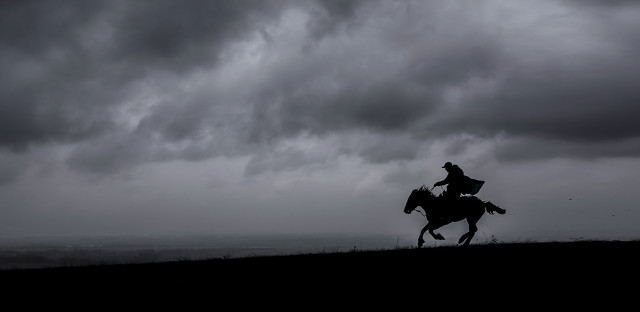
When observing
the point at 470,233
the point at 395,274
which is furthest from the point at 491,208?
the point at 395,274

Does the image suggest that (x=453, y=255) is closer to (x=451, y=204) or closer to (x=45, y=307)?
(x=451, y=204)

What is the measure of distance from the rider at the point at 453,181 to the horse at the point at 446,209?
0.56 ft

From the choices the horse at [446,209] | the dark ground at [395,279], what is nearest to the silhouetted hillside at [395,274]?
the dark ground at [395,279]

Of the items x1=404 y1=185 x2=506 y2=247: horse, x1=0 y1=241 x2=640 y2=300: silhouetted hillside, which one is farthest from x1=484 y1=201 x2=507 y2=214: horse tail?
x1=0 y1=241 x2=640 y2=300: silhouetted hillside

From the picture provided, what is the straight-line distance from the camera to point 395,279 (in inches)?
442

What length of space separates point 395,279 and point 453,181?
27.5 feet

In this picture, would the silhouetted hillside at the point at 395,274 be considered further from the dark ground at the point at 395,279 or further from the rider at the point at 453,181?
the rider at the point at 453,181

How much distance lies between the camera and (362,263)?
1381 centimetres

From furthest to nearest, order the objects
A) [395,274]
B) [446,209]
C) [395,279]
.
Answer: [446,209]
[395,274]
[395,279]

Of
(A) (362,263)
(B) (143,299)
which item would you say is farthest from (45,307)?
(A) (362,263)

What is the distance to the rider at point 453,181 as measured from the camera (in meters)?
18.8

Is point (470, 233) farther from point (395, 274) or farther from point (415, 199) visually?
point (395, 274)

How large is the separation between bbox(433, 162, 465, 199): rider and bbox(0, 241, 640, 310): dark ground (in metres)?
3.37

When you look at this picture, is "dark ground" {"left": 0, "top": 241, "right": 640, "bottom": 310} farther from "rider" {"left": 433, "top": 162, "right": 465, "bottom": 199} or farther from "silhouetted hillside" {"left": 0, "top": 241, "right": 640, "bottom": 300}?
"rider" {"left": 433, "top": 162, "right": 465, "bottom": 199}
